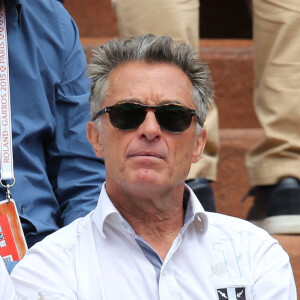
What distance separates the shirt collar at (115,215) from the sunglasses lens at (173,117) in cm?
22

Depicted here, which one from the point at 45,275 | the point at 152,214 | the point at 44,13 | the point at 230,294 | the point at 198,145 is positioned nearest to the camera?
the point at 45,275

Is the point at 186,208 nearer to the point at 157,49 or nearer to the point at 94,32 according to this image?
the point at 157,49

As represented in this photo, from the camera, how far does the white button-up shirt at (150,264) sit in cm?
253

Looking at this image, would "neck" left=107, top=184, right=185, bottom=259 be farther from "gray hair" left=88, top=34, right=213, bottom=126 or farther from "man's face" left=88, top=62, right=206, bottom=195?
"gray hair" left=88, top=34, right=213, bottom=126

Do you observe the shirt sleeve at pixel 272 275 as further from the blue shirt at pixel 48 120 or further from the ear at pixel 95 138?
the blue shirt at pixel 48 120

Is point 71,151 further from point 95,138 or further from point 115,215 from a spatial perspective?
point 115,215

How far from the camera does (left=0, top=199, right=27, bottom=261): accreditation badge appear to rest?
2881mm

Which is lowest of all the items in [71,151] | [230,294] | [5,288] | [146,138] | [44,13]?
[230,294]

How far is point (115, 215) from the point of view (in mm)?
2652

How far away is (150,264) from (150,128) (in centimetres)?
34

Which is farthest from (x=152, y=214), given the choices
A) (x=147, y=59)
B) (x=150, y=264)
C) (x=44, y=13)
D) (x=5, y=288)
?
(x=44, y=13)

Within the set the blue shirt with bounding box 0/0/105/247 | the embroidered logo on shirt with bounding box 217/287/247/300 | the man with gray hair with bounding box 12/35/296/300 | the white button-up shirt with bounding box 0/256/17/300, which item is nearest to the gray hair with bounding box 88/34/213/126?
the man with gray hair with bounding box 12/35/296/300

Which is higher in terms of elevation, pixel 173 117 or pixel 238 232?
pixel 173 117

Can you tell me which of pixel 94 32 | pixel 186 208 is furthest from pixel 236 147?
pixel 186 208
